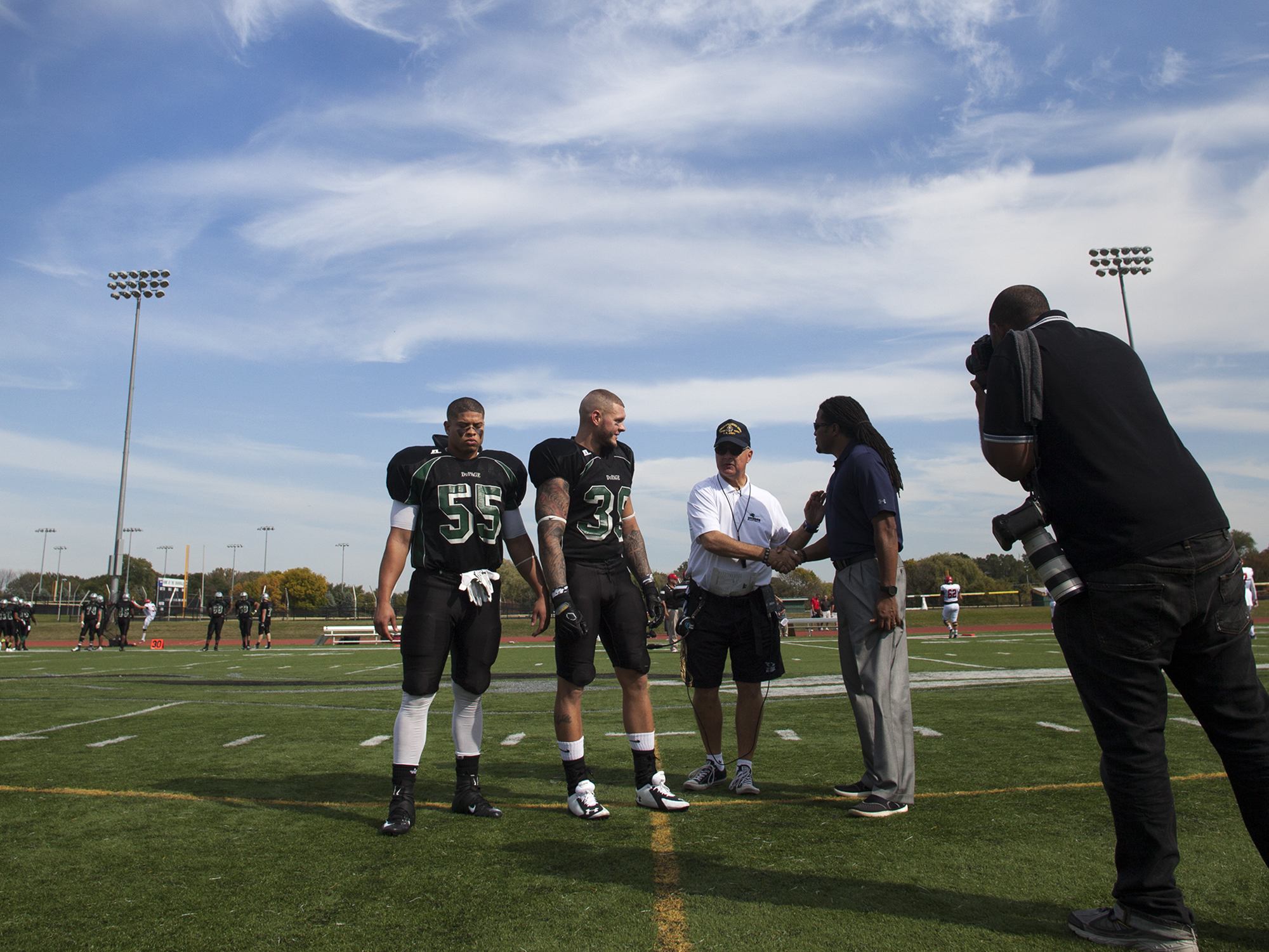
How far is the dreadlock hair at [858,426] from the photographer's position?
4.62m

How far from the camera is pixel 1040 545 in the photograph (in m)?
2.63

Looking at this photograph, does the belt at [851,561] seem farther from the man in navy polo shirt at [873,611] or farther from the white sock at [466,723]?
the white sock at [466,723]

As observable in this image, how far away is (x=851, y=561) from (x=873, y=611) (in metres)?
0.28

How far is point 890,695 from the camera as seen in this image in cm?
425

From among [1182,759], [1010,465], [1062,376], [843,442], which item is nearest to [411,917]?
[1010,465]

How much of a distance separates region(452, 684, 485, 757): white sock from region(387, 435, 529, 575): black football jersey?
623 mm

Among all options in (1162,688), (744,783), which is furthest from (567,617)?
(1162,688)

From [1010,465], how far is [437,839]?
2.73m

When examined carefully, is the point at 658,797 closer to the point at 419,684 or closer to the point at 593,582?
the point at 593,582

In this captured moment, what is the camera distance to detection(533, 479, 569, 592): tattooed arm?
4.30m

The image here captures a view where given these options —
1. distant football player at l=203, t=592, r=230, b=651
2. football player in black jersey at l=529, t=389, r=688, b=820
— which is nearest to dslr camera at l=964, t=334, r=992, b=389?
football player in black jersey at l=529, t=389, r=688, b=820

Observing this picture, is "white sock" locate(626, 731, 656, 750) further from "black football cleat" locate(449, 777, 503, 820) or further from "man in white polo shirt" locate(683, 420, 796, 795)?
"black football cleat" locate(449, 777, 503, 820)

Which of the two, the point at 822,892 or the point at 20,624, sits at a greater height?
the point at 822,892

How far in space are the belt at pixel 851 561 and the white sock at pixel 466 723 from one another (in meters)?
1.96
